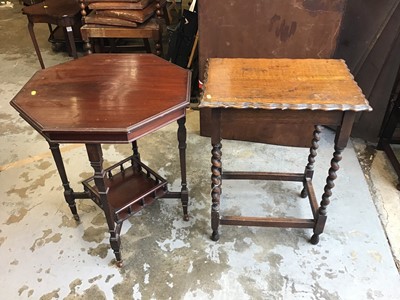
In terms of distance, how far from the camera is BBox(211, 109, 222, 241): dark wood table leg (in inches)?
59.7

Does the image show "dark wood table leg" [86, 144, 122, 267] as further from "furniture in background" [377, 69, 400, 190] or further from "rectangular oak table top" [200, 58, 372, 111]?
"furniture in background" [377, 69, 400, 190]

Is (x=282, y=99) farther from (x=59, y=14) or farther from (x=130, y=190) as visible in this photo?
(x=59, y=14)

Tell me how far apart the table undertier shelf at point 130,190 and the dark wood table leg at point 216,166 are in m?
0.32

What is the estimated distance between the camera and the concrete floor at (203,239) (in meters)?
1.66

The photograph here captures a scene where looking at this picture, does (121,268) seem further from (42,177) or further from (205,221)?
(42,177)

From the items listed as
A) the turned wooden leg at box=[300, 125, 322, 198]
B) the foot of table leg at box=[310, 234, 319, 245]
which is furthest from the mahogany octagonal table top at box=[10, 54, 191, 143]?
the foot of table leg at box=[310, 234, 319, 245]

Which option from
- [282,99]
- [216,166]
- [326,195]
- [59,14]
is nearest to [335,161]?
[326,195]

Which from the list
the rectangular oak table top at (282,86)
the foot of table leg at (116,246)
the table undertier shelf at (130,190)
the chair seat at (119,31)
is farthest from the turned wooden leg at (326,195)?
the chair seat at (119,31)

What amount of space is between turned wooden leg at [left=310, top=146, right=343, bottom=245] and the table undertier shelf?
30.9 inches

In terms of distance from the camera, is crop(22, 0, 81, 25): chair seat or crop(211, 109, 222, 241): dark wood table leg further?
crop(22, 0, 81, 25): chair seat

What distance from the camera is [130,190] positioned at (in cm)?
194

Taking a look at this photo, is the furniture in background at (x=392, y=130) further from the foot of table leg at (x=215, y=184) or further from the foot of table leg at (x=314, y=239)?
the foot of table leg at (x=215, y=184)

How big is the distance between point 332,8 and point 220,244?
1.45 m

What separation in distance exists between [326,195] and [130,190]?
38.8 inches
